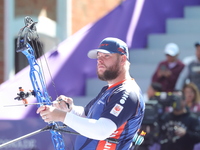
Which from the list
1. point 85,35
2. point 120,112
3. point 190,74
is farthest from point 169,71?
point 120,112

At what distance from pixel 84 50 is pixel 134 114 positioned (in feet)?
14.8

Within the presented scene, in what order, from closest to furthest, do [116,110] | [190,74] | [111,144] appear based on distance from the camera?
[116,110] → [111,144] → [190,74]

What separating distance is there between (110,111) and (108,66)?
37cm

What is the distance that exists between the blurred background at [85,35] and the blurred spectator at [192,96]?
93cm

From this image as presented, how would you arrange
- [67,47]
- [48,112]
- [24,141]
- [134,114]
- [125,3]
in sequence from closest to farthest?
[48,112] < [134,114] < [24,141] < [67,47] < [125,3]

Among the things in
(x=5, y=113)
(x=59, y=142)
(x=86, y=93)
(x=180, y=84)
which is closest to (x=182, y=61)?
(x=180, y=84)

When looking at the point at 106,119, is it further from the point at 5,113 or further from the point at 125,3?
the point at 125,3

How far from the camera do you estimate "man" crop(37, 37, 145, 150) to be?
3768mm

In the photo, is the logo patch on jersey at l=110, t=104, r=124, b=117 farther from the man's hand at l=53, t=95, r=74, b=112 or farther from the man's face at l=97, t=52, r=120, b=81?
the man's hand at l=53, t=95, r=74, b=112

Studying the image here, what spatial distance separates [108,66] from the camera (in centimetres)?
405

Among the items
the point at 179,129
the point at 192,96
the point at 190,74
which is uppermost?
the point at 190,74

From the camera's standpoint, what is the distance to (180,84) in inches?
322

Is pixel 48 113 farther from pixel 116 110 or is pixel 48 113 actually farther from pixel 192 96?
pixel 192 96

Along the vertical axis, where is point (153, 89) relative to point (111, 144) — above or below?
below
